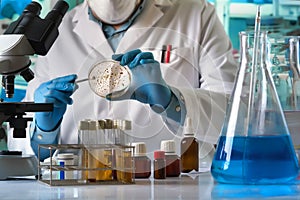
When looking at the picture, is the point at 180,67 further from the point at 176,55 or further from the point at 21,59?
the point at 21,59

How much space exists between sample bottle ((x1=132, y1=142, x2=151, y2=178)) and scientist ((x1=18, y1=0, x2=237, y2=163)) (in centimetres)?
2

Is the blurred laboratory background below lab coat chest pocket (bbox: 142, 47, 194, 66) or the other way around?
the other way around

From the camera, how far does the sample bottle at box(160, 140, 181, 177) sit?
3.80ft

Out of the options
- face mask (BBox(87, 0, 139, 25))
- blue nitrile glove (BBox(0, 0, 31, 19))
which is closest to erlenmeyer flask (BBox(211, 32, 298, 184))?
face mask (BBox(87, 0, 139, 25))

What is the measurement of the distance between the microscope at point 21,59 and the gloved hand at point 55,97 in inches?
4.4

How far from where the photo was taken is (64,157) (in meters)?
1.14

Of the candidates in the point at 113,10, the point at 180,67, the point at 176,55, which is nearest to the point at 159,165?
the point at 180,67

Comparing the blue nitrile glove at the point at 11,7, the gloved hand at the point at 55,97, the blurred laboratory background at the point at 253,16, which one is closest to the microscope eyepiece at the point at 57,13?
the gloved hand at the point at 55,97

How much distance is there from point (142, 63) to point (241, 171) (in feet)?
1.00

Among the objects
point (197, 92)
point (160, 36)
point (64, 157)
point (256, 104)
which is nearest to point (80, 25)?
point (160, 36)

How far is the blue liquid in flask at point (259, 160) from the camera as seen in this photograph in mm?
984

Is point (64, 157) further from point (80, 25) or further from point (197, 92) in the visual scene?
point (80, 25)

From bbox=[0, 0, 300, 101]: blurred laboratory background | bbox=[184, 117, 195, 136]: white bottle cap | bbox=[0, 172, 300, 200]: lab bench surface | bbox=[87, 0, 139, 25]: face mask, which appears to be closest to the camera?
bbox=[0, 172, 300, 200]: lab bench surface

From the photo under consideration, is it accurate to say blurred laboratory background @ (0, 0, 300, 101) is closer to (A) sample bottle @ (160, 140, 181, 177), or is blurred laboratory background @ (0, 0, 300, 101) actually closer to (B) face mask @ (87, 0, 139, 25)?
(B) face mask @ (87, 0, 139, 25)
